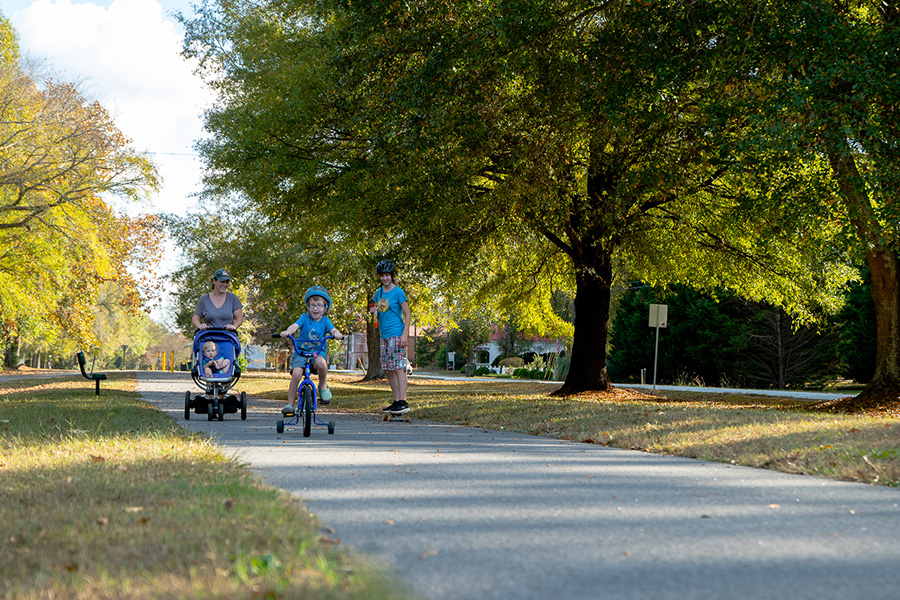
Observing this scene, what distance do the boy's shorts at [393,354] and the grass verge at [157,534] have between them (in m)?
A: 4.93

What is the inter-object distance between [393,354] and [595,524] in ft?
24.0

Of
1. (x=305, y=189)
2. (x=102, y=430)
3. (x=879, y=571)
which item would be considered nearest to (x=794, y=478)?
(x=879, y=571)

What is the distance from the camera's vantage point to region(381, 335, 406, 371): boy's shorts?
1135cm

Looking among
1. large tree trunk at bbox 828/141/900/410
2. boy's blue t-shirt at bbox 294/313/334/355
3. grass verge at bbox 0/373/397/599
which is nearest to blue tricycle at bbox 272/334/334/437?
boy's blue t-shirt at bbox 294/313/334/355

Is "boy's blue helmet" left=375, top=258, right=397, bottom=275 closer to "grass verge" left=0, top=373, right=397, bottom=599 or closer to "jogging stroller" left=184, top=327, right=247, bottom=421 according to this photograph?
"jogging stroller" left=184, top=327, right=247, bottom=421

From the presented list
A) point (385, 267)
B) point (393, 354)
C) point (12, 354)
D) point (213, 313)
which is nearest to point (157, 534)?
point (385, 267)

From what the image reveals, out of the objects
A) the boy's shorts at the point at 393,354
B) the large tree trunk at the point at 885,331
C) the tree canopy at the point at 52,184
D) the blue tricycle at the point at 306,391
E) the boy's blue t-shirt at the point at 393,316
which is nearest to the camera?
the blue tricycle at the point at 306,391

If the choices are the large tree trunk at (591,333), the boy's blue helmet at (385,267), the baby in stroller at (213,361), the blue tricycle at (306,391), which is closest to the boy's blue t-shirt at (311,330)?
the blue tricycle at (306,391)

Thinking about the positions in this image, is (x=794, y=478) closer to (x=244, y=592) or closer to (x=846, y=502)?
(x=846, y=502)

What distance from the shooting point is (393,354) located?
1141 cm

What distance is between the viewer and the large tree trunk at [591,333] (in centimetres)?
1894

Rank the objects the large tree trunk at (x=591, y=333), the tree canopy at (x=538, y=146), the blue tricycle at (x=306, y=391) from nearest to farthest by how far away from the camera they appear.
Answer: the blue tricycle at (x=306, y=391) < the tree canopy at (x=538, y=146) < the large tree trunk at (x=591, y=333)

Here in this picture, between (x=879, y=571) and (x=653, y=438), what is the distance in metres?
5.73

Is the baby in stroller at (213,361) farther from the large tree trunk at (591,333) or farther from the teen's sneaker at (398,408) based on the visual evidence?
the large tree trunk at (591,333)
